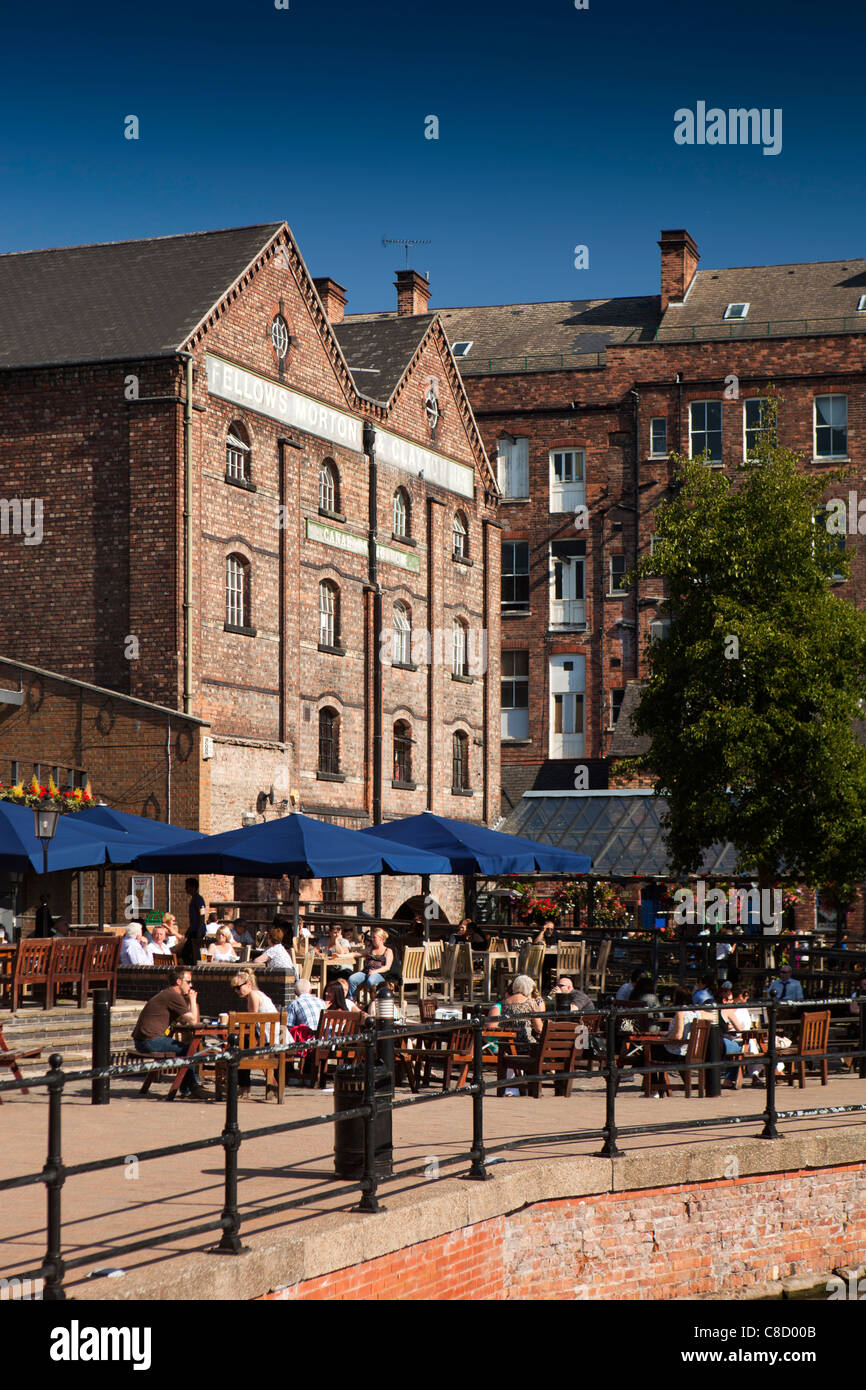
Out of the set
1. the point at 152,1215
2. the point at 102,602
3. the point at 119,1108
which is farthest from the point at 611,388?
the point at 152,1215

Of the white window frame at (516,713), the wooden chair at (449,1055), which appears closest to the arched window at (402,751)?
the white window frame at (516,713)

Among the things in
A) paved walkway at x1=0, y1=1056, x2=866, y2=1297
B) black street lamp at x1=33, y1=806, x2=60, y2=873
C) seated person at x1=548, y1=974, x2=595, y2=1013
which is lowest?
paved walkway at x1=0, y1=1056, x2=866, y2=1297

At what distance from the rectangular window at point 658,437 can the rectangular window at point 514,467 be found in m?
3.83

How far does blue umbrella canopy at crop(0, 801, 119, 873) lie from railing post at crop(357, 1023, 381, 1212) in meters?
9.00

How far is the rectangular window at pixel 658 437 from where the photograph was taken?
49469mm

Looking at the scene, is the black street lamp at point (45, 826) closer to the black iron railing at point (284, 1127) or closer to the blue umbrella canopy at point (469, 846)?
the black iron railing at point (284, 1127)

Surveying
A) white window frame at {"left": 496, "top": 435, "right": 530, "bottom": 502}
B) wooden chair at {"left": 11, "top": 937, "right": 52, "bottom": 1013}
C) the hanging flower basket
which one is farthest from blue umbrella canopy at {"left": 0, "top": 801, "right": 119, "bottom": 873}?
white window frame at {"left": 496, "top": 435, "right": 530, "bottom": 502}

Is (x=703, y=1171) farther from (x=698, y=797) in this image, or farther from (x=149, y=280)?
(x=149, y=280)

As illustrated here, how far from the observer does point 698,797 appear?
90.6 ft

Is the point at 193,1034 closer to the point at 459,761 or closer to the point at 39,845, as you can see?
the point at 39,845

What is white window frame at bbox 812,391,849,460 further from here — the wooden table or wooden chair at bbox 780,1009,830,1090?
the wooden table

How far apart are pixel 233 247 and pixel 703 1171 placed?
26.8 meters

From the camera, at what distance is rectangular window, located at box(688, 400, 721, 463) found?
161 feet
